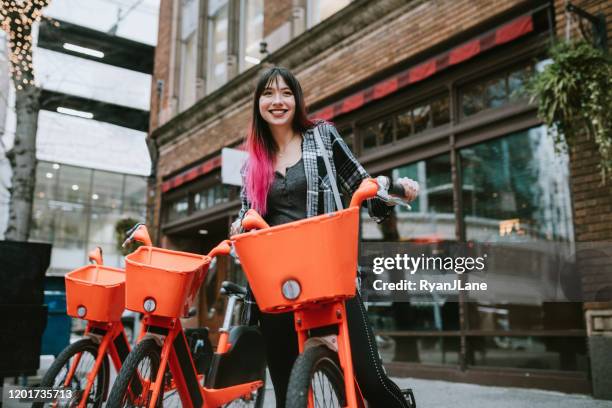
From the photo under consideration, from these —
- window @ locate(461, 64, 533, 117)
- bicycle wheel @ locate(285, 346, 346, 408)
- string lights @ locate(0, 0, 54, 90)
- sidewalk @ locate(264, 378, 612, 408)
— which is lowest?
sidewalk @ locate(264, 378, 612, 408)

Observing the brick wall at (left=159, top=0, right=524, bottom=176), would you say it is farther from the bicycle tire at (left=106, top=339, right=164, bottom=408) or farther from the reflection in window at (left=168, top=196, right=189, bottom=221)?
the bicycle tire at (left=106, top=339, right=164, bottom=408)

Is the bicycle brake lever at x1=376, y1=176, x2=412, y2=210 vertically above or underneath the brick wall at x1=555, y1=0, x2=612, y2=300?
underneath

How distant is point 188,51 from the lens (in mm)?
16328

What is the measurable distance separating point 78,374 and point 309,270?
249 cm

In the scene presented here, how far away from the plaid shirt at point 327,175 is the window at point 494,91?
4.36 metres

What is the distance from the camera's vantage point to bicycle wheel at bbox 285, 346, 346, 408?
1.83 m

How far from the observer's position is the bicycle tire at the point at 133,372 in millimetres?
2725

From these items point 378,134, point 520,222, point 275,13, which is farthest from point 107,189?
point 520,222

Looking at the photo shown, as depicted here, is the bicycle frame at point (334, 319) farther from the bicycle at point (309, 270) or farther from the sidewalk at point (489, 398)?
the sidewalk at point (489, 398)

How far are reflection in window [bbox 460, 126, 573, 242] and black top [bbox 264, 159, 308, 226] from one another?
501 cm

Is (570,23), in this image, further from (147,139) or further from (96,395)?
(147,139)

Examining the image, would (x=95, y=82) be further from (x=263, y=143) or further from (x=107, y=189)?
(x=107, y=189)

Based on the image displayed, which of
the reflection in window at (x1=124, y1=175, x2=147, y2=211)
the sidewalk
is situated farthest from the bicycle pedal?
the reflection in window at (x1=124, y1=175, x2=147, y2=211)

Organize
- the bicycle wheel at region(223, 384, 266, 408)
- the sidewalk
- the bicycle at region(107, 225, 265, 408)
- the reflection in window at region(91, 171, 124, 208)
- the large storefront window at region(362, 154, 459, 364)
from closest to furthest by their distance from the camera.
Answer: the bicycle at region(107, 225, 265, 408), the bicycle wheel at region(223, 384, 266, 408), the sidewalk, the large storefront window at region(362, 154, 459, 364), the reflection in window at region(91, 171, 124, 208)
